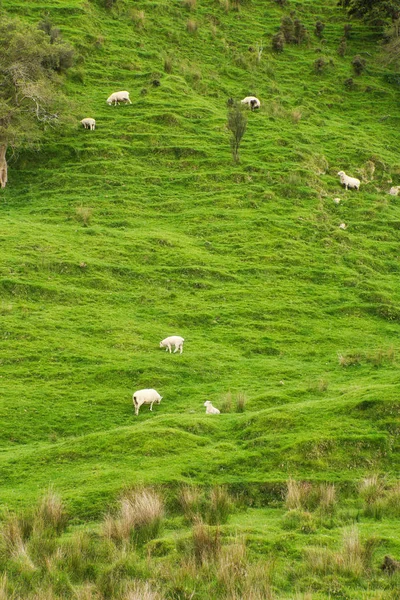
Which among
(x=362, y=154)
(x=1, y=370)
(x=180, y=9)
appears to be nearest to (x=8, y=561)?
(x=1, y=370)

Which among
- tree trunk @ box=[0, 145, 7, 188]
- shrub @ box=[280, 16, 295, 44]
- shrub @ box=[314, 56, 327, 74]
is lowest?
tree trunk @ box=[0, 145, 7, 188]

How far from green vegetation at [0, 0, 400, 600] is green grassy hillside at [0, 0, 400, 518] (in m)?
0.10

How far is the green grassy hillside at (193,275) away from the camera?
14562 mm

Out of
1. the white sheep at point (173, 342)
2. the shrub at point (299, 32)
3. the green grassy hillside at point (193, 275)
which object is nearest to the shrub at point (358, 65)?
the green grassy hillside at point (193, 275)

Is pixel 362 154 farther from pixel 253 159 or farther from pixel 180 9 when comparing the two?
pixel 180 9

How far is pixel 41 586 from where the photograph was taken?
9086 millimetres

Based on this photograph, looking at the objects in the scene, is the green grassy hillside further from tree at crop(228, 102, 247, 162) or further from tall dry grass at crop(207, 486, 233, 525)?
tree at crop(228, 102, 247, 162)

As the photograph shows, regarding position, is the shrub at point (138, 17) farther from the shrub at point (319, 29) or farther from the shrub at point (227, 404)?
the shrub at point (227, 404)

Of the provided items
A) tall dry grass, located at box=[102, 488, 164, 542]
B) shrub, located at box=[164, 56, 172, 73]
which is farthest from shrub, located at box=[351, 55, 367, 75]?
tall dry grass, located at box=[102, 488, 164, 542]

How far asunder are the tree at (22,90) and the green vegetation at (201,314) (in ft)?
8.06

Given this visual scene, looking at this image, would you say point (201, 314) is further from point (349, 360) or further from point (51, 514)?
point (51, 514)

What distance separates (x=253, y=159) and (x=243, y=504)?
95.0 feet

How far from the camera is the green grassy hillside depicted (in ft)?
47.8

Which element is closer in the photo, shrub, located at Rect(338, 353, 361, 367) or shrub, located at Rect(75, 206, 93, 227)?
shrub, located at Rect(338, 353, 361, 367)
